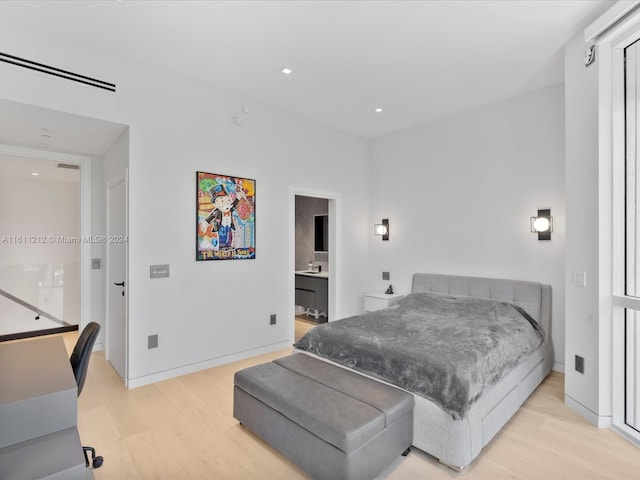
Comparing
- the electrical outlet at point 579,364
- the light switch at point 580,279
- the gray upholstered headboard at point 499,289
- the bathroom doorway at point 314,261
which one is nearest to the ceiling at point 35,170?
the bathroom doorway at point 314,261

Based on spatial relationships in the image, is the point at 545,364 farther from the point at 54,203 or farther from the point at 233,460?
the point at 54,203

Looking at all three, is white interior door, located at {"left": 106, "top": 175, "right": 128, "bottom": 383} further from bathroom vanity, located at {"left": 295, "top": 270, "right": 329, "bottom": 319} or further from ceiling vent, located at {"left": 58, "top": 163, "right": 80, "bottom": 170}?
bathroom vanity, located at {"left": 295, "top": 270, "right": 329, "bottom": 319}

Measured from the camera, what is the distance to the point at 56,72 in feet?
9.04

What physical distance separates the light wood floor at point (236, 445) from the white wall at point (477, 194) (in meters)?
1.39

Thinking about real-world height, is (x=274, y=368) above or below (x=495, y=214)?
below

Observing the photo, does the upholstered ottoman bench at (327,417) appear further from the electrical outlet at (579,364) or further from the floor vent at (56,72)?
the floor vent at (56,72)

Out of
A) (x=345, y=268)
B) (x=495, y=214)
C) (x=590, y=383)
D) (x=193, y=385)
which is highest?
(x=495, y=214)

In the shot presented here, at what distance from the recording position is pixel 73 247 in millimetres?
4816

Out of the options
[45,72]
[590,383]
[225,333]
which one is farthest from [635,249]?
[45,72]

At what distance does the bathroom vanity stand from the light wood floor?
2.53 m

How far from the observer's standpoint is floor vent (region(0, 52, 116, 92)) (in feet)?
8.49

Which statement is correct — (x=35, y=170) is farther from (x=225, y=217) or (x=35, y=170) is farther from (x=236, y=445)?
(x=236, y=445)

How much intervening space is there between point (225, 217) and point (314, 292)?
2320 millimetres

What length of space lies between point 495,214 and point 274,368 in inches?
123
